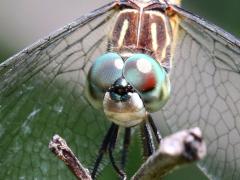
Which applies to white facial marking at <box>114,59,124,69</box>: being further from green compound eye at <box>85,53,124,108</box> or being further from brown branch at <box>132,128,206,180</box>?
brown branch at <box>132,128,206,180</box>

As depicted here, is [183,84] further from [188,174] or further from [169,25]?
[188,174]

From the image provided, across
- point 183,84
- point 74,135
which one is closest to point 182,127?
point 183,84

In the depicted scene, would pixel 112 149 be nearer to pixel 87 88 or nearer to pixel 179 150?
pixel 87 88

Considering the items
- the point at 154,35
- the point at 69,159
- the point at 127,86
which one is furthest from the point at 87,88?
the point at 69,159

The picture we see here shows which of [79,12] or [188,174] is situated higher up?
[79,12]

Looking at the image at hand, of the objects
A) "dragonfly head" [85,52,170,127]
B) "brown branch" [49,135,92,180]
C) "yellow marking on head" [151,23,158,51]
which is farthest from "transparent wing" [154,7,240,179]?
"brown branch" [49,135,92,180]

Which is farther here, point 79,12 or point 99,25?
point 79,12
